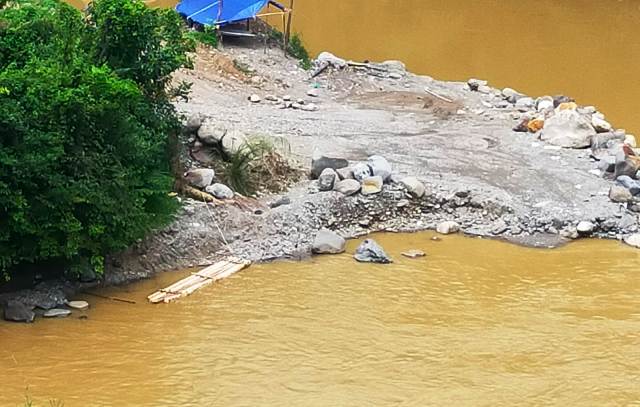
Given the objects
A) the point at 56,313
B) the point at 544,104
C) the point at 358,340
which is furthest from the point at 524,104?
the point at 56,313

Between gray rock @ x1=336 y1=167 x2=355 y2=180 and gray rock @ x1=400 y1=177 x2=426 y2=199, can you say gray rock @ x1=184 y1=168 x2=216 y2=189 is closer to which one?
gray rock @ x1=336 y1=167 x2=355 y2=180

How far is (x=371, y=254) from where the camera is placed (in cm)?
1118

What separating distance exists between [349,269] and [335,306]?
1.01 metres

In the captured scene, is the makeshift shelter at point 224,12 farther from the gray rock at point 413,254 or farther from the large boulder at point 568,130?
the gray rock at point 413,254

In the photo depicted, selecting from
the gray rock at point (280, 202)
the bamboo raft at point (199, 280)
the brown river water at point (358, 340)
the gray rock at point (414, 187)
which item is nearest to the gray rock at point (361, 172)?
the gray rock at point (414, 187)

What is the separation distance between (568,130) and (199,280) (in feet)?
22.3

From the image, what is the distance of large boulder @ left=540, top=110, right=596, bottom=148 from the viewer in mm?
14484

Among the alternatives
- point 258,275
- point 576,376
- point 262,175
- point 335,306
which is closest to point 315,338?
point 335,306

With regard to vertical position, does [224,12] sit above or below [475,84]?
above

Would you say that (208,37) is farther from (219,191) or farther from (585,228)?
(585,228)

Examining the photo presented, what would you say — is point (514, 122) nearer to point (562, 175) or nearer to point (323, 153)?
point (562, 175)

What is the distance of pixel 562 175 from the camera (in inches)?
530

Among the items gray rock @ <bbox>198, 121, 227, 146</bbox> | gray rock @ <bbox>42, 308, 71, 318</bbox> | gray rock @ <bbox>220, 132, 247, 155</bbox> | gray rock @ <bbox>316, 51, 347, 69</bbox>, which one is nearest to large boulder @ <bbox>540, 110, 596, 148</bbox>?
gray rock @ <bbox>316, 51, 347, 69</bbox>

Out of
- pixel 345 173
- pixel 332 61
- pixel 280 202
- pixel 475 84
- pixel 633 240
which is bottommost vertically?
pixel 633 240
